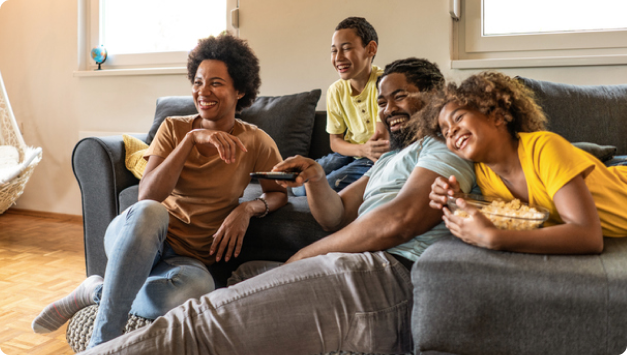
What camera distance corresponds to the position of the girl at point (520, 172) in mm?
1048

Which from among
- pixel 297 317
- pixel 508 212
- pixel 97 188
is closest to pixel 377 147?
pixel 508 212

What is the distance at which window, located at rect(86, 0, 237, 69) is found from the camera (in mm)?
3414

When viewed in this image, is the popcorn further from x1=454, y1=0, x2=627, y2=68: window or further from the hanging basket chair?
the hanging basket chair

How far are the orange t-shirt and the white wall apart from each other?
1.30 m

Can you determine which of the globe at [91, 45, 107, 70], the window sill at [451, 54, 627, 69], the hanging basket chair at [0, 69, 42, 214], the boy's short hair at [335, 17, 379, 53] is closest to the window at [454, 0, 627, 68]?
the window sill at [451, 54, 627, 69]

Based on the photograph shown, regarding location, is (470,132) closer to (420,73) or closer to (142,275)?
(420,73)

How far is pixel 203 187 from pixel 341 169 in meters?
0.72

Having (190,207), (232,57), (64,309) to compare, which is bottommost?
(64,309)

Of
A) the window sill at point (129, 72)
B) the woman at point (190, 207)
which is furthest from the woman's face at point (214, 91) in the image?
the window sill at point (129, 72)

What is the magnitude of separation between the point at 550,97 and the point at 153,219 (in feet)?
4.84

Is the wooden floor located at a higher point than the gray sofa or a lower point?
lower

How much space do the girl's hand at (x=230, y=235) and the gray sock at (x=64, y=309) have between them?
37 centimetres

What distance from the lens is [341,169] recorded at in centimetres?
221

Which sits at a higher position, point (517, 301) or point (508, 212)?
point (508, 212)
